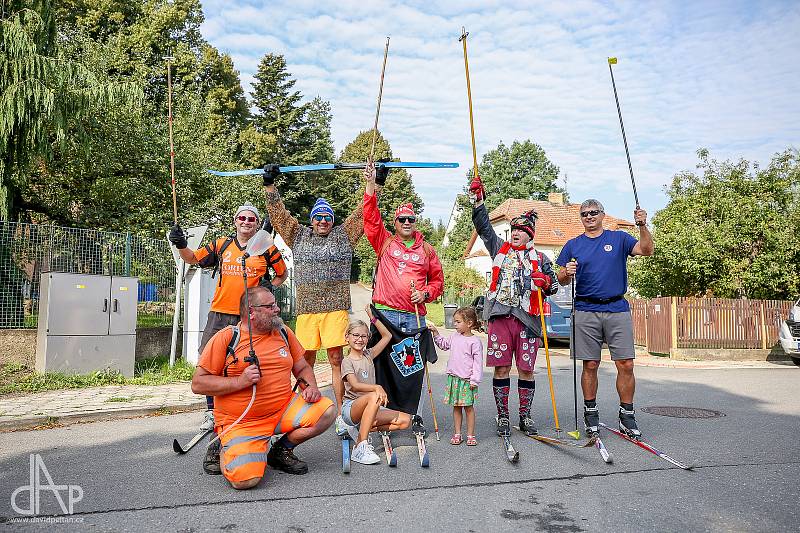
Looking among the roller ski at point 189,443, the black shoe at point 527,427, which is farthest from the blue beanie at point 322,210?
the black shoe at point 527,427

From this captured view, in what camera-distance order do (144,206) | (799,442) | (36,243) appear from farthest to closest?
(144,206) → (36,243) → (799,442)

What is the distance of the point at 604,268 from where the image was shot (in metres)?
6.13

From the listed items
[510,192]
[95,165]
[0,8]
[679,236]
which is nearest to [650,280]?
[679,236]

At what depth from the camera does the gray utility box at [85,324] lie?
950 centimetres

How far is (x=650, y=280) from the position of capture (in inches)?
768

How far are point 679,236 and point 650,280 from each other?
7.29 ft

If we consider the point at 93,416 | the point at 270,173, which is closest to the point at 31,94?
the point at 93,416

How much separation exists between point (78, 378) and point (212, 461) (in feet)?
18.4

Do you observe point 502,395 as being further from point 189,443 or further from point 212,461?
point 189,443

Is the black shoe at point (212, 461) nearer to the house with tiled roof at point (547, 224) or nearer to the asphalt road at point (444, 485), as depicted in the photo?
the asphalt road at point (444, 485)

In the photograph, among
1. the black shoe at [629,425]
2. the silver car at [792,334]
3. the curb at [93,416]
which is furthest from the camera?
the silver car at [792,334]

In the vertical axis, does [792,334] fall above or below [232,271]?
below

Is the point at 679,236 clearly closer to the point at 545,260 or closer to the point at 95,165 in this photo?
the point at 545,260

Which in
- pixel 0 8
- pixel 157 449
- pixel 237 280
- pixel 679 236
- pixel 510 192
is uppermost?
pixel 510 192
